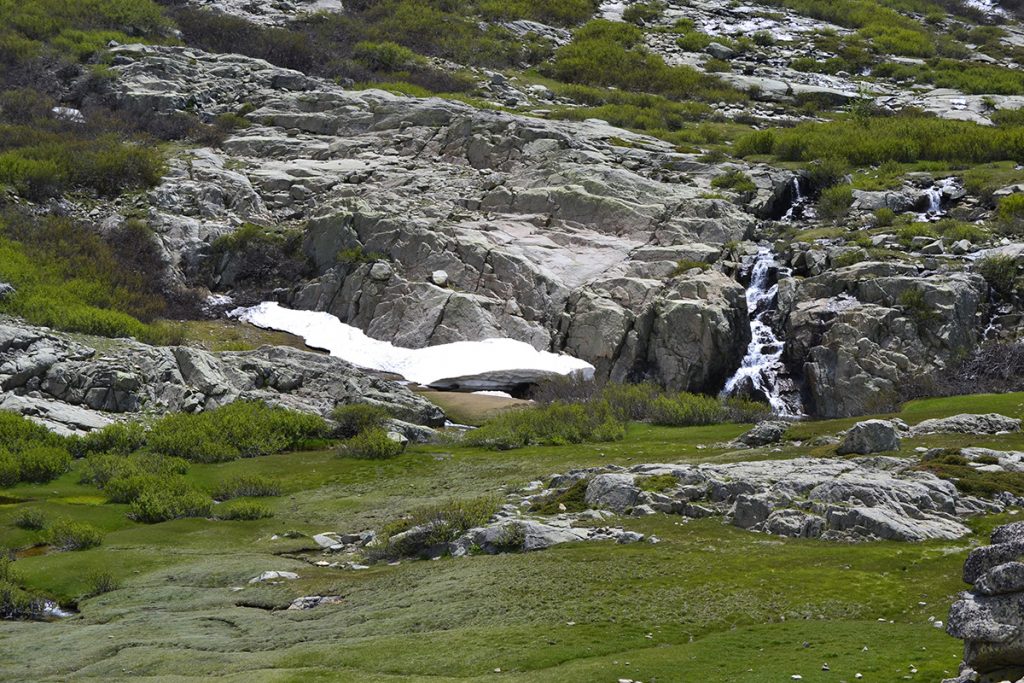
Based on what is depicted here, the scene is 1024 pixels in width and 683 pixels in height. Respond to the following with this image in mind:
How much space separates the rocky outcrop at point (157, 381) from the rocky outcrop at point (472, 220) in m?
10.6

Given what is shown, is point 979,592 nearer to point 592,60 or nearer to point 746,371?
point 746,371

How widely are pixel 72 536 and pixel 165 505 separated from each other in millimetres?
4104

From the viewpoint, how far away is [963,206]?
6119 cm

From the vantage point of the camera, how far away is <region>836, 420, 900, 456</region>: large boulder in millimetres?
28969

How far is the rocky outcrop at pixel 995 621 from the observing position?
38.1 ft

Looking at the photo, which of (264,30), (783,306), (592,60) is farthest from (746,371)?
(264,30)

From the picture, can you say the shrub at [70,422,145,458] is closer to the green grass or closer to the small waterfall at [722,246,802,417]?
the green grass

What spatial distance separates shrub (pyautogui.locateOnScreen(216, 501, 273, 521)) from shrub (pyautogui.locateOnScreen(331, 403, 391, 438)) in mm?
11959

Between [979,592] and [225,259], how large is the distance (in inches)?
2270

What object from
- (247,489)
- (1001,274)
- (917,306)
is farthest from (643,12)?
(247,489)

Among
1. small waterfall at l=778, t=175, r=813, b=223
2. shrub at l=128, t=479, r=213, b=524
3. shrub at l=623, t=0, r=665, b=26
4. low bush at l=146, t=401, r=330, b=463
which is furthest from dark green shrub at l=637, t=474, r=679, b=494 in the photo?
shrub at l=623, t=0, r=665, b=26

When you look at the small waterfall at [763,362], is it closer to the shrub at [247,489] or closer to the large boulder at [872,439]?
the large boulder at [872,439]

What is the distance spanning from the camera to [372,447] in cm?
3984

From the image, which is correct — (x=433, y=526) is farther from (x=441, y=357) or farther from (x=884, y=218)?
(x=884, y=218)
